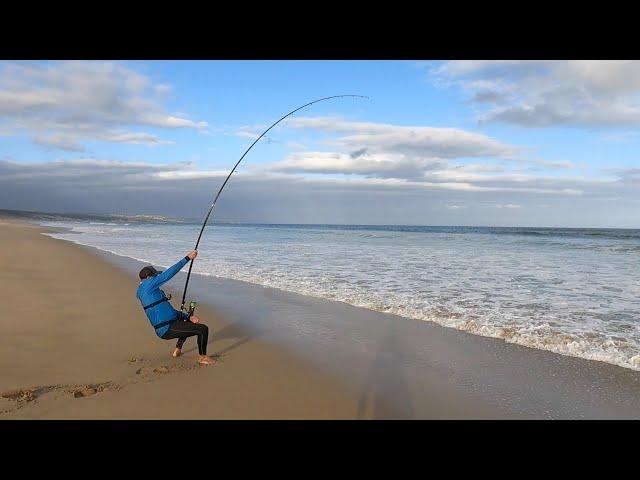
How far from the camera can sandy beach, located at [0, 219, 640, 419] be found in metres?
4.17

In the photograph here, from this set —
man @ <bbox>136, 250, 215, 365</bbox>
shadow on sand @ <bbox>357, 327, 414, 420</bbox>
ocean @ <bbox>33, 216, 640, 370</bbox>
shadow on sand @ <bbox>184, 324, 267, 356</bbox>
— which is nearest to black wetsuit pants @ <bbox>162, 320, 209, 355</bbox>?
man @ <bbox>136, 250, 215, 365</bbox>

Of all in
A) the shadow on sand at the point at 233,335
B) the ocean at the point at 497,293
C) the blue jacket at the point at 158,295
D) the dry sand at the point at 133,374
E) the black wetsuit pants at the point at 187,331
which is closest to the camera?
the dry sand at the point at 133,374

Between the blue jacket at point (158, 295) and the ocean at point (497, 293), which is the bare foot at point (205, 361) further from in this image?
the ocean at point (497, 293)

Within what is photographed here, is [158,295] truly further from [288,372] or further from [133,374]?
[288,372]

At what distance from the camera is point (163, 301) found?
204 inches

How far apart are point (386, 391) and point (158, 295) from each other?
2710 mm

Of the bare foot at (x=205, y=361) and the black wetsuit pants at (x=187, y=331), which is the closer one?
the black wetsuit pants at (x=187, y=331)

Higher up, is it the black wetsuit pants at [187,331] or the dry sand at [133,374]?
the black wetsuit pants at [187,331]

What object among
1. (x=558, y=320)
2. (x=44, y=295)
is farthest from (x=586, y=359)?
(x=44, y=295)

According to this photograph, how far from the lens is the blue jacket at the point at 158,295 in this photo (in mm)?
4934

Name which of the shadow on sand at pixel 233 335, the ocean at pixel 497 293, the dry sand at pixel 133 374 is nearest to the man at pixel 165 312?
the dry sand at pixel 133 374

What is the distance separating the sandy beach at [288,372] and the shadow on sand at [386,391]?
1cm

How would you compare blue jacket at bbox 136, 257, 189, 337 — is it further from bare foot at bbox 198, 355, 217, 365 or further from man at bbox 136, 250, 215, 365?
bare foot at bbox 198, 355, 217, 365
